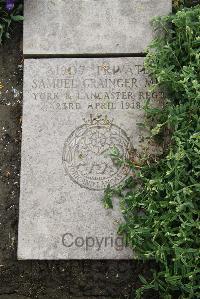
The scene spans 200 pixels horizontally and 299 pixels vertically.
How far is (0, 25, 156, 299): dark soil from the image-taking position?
14.3 ft

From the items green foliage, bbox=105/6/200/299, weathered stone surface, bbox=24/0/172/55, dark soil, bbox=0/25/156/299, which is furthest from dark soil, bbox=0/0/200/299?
weathered stone surface, bbox=24/0/172/55

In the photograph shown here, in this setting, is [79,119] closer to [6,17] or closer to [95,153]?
[95,153]

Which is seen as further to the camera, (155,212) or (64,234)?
(64,234)

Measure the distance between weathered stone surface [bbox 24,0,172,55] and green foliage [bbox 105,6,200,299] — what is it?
220 mm

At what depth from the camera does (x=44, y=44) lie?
441 cm

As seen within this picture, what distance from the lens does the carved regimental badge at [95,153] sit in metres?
4.24

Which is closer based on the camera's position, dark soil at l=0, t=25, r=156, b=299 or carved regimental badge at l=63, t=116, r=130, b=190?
carved regimental badge at l=63, t=116, r=130, b=190

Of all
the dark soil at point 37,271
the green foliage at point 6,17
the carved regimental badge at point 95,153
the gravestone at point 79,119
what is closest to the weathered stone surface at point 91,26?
Result: the gravestone at point 79,119

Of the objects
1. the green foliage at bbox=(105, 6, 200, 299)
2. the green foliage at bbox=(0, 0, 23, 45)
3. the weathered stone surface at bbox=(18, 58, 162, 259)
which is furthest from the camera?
the green foliage at bbox=(0, 0, 23, 45)

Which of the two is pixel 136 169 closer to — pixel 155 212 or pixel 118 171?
pixel 118 171

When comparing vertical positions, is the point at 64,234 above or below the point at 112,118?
below

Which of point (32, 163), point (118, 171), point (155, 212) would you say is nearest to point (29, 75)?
point (32, 163)

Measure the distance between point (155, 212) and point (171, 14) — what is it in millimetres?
1395

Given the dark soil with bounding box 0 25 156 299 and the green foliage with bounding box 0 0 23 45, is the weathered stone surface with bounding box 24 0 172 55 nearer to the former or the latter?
the green foliage with bounding box 0 0 23 45
